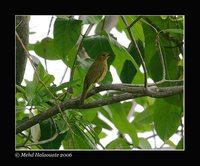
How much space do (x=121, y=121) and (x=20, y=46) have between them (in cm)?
50

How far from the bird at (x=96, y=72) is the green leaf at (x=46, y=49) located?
8.1 inches

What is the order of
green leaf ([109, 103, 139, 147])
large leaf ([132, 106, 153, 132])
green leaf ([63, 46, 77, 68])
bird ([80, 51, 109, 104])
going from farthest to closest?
1. large leaf ([132, 106, 153, 132])
2. green leaf ([109, 103, 139, 147])
3. green leaf ([63, 46, 77, 68])
4. bird ([80, 51, 109, 104])

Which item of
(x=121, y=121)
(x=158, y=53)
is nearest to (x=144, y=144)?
(x=121, y=121)

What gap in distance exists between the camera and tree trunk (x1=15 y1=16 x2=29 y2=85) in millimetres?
2924

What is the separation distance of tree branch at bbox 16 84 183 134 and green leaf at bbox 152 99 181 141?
15.2 inches

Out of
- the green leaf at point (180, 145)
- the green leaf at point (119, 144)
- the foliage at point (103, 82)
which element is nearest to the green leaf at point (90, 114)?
the foliage at point (103, 82)

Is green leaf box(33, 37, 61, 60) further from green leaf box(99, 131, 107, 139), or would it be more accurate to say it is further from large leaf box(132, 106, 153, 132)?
large leaf box(132, 106, 153, 132)

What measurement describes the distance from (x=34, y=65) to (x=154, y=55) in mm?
506

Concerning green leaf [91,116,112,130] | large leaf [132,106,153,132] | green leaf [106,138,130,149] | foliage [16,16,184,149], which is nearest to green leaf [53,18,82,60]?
foliage [16,16,184,149]

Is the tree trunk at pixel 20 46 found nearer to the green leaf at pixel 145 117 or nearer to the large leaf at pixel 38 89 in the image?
the large leaf at pixel 38 89

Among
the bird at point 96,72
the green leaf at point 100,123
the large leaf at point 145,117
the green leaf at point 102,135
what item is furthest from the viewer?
the large leaf at point 145,117

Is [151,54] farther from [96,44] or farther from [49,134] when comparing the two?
[49,134]

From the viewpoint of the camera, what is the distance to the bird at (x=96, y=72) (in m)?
2.74
